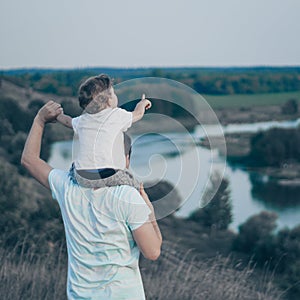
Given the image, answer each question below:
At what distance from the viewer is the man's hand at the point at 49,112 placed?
1574 millimetres

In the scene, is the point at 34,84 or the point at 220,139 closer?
the point at 220,139

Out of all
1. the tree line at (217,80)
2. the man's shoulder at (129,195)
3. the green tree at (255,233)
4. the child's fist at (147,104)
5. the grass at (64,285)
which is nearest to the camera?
the man's shoulder at (129,195)

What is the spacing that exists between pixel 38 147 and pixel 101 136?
0.92 feet

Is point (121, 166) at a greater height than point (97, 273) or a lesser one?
greater

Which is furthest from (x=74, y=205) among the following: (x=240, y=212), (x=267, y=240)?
(x=240, y=212)

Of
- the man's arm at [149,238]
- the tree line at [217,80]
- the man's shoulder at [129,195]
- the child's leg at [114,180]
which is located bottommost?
the man's arm at [149,238]

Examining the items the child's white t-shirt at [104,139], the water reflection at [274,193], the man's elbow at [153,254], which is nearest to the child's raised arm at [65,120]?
the child's white t-shirt at [104,139]

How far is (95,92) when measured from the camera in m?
1.41

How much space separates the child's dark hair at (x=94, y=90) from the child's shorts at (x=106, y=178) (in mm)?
161

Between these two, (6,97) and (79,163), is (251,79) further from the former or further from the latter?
(79,163)

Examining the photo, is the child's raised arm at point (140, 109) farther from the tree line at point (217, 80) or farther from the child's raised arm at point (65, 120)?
the tree line at point (217, 80)

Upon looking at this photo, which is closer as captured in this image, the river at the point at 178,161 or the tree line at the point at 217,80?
→ the river at the point at 178,161

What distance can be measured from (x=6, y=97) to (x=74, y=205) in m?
17.6

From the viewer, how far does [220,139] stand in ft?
5.31
